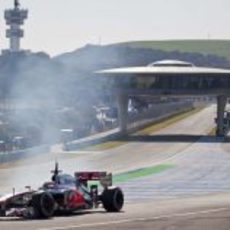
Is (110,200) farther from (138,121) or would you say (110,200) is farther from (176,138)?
(138,121)

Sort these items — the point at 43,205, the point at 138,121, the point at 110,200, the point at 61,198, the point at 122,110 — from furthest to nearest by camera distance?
1. the point at 138,121
2. the point at 122,110
3. the point at 110,200
4. the point at 61,198
5. the point at 43,205

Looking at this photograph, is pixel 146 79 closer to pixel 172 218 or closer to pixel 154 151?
pixel 154 151

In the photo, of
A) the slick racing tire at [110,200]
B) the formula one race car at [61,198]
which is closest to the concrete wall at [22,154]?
the formula one race car at [61,198]

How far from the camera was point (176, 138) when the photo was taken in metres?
110

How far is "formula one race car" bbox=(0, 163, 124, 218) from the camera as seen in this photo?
3001 cm

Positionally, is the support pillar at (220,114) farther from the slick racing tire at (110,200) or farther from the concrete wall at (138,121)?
the slick racing tire at (110,200)

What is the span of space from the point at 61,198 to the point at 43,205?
1.88 metres

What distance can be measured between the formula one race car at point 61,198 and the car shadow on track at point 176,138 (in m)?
70.1

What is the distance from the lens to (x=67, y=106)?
5039 inches

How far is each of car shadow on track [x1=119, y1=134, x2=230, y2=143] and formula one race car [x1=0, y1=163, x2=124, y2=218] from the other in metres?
70.1

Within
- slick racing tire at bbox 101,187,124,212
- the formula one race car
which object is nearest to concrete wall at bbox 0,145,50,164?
the formula one race car

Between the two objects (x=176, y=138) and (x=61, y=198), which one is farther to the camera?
(x=176, y=138)

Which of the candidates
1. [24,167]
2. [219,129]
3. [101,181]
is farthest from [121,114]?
[101,181]

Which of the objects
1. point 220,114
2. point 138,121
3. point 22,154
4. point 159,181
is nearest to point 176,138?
point 220,114
